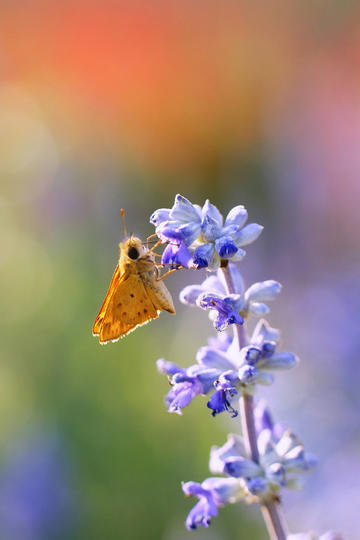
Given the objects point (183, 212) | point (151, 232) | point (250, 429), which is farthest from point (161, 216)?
point (151, 232)

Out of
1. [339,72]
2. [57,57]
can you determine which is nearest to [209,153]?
[339,72]

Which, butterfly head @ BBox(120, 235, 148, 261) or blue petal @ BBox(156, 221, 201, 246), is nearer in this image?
blue petal @ BBox(156, 221, 201, 246)

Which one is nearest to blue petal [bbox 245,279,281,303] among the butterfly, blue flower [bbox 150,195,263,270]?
blue flower [bbox 150,195,263,270]

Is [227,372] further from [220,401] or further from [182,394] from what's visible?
[182,394]

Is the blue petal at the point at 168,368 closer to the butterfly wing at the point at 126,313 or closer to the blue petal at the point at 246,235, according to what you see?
the butterfly wing at the point at 126,313

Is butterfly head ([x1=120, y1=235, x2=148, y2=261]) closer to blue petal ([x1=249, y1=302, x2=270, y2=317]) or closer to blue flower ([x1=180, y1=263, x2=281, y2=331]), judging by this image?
blue flower ([x1=180, y1=263, x2=281, y2=331])

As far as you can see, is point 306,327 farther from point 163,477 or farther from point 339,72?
point 339,72
